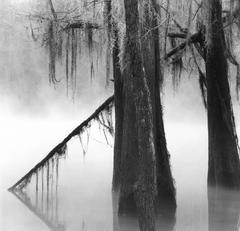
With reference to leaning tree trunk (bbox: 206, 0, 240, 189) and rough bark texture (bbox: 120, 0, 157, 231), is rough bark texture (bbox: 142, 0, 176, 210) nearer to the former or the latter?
leaning tree trunk (bbox: 206, 0, 240, 189)

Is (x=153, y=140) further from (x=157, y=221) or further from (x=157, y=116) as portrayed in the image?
(x=157, y=116)

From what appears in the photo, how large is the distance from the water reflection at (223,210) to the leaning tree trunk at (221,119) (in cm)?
22

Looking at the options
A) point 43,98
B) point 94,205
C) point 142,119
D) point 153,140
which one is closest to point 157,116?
point 153,140

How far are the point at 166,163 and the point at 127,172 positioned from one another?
1144mm

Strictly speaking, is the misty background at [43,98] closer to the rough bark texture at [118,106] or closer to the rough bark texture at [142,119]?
the rough bark texture at [118,106]

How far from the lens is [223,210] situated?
13000 mm

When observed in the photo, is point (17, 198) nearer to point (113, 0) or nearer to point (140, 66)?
point (113, 0)

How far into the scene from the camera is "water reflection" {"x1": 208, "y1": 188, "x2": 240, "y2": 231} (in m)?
11.8

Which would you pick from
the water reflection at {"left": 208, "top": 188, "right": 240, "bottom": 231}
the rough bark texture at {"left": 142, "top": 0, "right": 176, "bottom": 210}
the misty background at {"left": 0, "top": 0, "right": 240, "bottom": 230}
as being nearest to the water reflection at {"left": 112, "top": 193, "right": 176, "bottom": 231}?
the rough bark texture at {"left": 142, "top": 0, "right": 176, "bottom": 210}

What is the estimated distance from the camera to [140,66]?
317 inches

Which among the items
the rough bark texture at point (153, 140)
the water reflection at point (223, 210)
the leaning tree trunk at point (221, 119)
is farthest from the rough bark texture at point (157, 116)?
the leaning tree trunk at point (221, 119)

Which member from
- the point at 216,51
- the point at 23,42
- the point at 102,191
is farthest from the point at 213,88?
the point at 23,42

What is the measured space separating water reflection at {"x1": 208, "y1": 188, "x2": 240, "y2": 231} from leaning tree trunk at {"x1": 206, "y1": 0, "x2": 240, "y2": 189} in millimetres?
216

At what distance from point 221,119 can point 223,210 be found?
177cm
